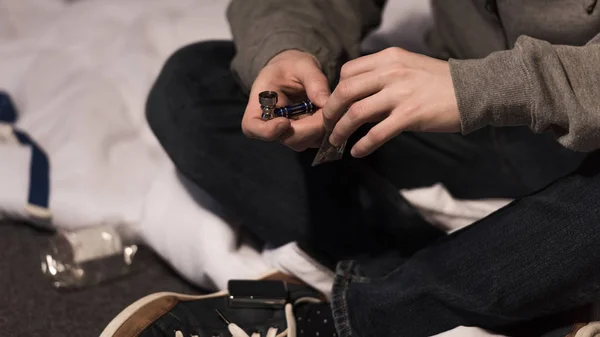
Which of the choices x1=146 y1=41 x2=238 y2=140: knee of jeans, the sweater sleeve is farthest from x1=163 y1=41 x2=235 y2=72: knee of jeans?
the sweater sleeve

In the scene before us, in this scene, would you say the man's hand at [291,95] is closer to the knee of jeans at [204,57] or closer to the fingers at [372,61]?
the fingers at [372,61]

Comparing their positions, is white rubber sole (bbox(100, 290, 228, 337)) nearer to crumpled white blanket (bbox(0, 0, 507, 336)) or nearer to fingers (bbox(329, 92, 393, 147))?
crumpled white blanket (bbox(0, 0, 507, 336))

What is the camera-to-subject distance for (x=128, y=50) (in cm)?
129

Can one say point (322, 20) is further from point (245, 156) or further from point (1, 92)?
point (1, 92)

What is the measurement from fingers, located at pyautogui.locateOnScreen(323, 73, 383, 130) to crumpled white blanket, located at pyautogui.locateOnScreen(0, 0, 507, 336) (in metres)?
0.26

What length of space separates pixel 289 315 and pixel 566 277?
0.99 ft

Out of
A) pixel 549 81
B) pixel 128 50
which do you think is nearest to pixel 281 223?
pixel 549 81

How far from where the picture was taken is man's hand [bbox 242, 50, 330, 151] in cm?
70

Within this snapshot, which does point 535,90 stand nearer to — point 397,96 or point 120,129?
point 397,96

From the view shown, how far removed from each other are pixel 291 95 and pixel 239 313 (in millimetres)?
261

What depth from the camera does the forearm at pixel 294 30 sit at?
0.82 metres

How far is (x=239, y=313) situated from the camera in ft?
2.73

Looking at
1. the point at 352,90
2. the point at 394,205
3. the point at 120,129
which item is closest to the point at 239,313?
the point at 394,205

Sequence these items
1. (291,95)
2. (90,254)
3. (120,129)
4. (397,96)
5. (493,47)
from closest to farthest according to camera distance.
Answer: (397,96), (291,95), (493,47), (90,254), (120,129)
